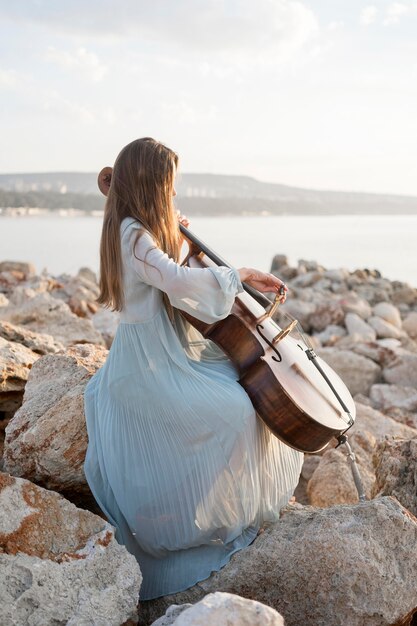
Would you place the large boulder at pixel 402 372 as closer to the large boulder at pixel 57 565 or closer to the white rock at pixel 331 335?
the white rock at pixel 331 335

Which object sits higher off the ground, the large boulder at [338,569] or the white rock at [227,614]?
the white rock at [227,614]

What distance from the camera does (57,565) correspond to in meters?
2.26

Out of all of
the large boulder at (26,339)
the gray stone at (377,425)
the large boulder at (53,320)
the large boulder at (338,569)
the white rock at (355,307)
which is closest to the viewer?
the large boulder at (338,569)

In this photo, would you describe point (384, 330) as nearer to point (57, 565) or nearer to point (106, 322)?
point (106, 322)

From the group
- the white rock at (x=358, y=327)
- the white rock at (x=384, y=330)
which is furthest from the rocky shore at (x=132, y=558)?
the white rock at (x=384, y=330)

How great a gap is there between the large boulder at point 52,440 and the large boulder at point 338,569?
2.08 feet

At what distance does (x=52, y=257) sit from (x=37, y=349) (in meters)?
19.6

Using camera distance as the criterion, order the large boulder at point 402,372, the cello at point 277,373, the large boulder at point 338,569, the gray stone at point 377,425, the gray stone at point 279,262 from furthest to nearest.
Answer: the gray stone at point 279,262 < the large boulder at point 402,372 < the gray stone at point 377,425 < the cello at point 277,373 < the large boulder at point 338,569

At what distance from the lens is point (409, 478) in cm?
300

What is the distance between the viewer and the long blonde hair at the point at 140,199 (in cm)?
261

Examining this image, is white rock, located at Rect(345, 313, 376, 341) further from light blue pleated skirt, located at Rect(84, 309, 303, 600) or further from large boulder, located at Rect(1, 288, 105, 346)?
light blue pleated skirt, located at Rect(84, 309, 303, 600)

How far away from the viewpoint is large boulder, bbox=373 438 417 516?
2980mm

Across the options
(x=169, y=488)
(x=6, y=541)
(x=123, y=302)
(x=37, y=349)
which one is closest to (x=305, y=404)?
(x=169, y=488)

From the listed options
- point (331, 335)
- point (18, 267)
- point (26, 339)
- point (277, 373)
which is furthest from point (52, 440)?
point (18, 267)
